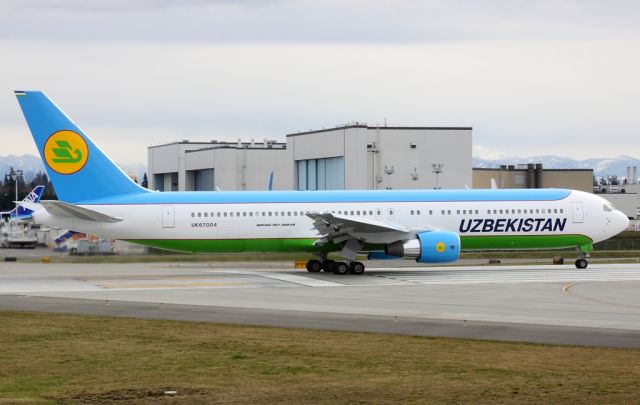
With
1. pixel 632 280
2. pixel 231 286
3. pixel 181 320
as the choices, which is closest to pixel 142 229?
pixel 231 286

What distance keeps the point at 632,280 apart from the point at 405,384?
24.3 m

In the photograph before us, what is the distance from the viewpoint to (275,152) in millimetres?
99875

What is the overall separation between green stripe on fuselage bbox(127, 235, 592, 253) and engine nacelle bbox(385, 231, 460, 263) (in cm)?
206

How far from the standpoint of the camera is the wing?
3934 centimetres

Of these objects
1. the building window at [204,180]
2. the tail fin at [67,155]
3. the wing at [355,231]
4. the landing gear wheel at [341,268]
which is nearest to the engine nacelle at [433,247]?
the wing at [355,231]

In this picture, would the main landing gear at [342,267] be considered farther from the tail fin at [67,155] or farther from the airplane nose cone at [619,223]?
the airplane nose cone at [619,223]

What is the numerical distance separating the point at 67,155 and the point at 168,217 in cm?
516

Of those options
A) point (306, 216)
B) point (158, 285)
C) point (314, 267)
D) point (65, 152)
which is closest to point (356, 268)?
point (314, 267)

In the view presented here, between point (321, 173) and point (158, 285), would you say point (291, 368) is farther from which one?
point (321, 173)

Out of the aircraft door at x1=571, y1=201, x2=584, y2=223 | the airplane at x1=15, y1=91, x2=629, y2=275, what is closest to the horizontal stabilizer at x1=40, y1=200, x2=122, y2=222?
the airplane at x1=15, y1=91, x2=629, y2=275

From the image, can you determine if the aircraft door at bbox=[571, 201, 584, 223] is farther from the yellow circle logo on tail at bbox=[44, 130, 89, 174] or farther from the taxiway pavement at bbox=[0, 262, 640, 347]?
the yellow circle logo on tail at bbox=[44, 130, 89, 174]

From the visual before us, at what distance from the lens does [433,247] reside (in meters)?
39.2

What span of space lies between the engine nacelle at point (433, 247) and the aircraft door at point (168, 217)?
10399 millimetres

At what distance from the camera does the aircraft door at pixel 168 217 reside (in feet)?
135
